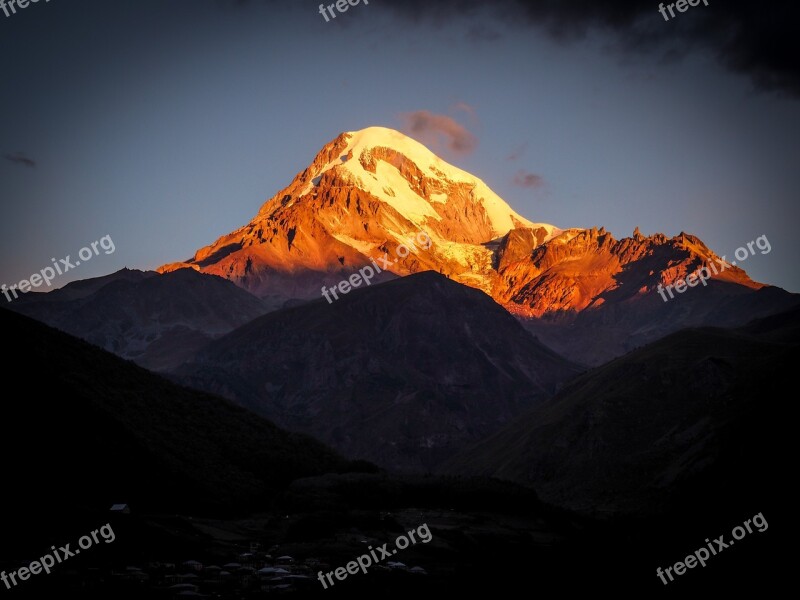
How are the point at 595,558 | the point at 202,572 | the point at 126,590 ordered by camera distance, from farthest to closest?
the point at 595,558 → the point at 202,572 → the point at 126,590

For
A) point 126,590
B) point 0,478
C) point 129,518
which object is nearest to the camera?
point 126,590

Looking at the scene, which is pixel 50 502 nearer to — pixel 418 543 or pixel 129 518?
pixel 129 518

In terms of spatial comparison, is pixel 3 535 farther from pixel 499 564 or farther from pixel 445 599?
pixel 499 564

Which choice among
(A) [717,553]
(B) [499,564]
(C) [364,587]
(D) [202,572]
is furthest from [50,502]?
(A) [717,553]

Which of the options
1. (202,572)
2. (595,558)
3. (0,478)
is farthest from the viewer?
(595,558)

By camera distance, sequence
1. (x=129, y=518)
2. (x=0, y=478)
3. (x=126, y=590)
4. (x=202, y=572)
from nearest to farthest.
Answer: (x=126, y=590), (x=202, y=572), (x=129, y=518), (x=0, y=478)

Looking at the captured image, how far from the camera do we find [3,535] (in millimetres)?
160875

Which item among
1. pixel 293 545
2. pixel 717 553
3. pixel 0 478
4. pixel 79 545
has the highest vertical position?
pixel 0 478

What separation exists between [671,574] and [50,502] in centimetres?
10377

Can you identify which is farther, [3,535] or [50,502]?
[50,502]

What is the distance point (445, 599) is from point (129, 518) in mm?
52094

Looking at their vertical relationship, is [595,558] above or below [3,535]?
below

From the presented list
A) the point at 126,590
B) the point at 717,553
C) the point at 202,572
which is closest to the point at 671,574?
the point at 717,553

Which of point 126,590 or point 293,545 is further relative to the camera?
point 293,545
